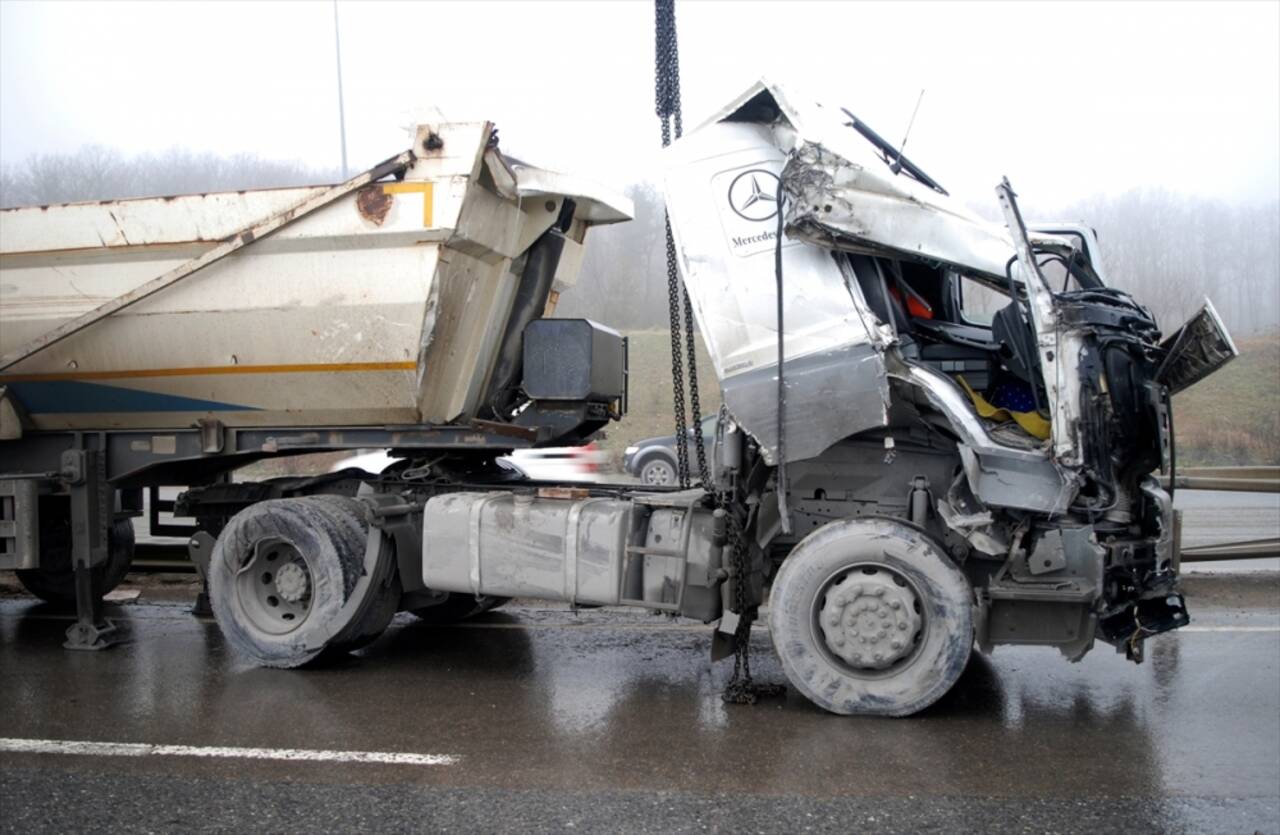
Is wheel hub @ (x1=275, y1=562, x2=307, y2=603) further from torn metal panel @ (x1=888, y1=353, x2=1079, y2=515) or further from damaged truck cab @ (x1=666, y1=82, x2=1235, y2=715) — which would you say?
torn metal panel @ (x1=888, y1=353, x2=1079, y2=515)

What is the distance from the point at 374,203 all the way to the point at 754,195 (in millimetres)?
2267

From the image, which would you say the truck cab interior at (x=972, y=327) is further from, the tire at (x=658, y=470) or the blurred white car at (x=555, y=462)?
the tire at (x=658, y=470)

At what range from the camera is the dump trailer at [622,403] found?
221 inches

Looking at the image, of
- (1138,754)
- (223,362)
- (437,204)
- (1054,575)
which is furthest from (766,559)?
(223,362)

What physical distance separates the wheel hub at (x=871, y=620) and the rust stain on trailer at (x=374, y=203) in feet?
11.0

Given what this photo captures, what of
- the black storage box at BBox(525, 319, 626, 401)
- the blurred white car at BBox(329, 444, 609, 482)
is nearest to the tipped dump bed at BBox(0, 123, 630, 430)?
the black storage box at BBox(525, 319, 626, 401)

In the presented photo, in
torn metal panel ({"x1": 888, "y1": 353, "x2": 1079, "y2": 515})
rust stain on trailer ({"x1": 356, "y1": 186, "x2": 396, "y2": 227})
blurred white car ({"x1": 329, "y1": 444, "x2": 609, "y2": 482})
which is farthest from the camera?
blurred white car ({"x1": 329, "y1": 444, "x2": 609, "y2": 482})

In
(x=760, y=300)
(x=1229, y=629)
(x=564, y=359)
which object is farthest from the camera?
(x=1229, y=629)

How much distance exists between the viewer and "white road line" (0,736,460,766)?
5.20 m

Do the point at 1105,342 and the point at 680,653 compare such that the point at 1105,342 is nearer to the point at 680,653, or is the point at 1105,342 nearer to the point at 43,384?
the point at 680,653

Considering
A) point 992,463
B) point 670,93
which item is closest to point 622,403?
point 670,93

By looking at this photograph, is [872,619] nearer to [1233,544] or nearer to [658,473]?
[1233,544]

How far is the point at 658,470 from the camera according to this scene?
54.9ft

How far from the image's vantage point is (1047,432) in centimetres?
569
